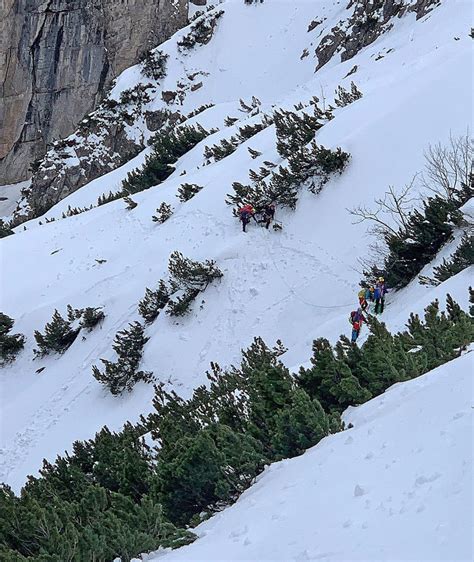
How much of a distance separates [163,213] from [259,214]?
10.8ft

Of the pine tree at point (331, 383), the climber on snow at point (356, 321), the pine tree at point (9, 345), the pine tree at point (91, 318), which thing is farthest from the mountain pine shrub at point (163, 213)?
the pine tree at point (331, 383)

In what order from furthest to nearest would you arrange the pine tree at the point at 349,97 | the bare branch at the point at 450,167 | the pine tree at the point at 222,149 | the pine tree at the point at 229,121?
1. the pine tree at the point at 229,121
2. the pine tree at the point at 222,149
3. the pine tree at the point at 349,97
4. the bare branch at the point at 450,167

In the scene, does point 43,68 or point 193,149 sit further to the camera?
point 43,68

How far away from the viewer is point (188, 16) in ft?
147

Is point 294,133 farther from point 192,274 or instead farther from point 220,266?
point 192,274

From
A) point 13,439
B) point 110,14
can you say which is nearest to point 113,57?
point 110,14

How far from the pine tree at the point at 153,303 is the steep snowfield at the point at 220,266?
1.26 feet

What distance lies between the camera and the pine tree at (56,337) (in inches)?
533

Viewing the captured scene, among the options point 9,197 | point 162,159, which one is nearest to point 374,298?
point 162,159

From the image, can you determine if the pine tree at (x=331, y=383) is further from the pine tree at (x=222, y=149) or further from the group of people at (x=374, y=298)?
the pine tree at (x=222, y=149)

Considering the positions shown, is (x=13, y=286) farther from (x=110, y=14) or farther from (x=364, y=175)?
(x=110, y=14)

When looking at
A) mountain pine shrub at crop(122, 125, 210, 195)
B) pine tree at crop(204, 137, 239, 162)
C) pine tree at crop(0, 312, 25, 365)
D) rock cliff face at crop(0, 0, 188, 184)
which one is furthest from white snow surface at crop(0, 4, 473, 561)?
rock cliff face at crop(0, 0, 188, 184)

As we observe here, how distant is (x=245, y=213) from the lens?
1434 centimetres

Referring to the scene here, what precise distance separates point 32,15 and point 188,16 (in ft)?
36.0
